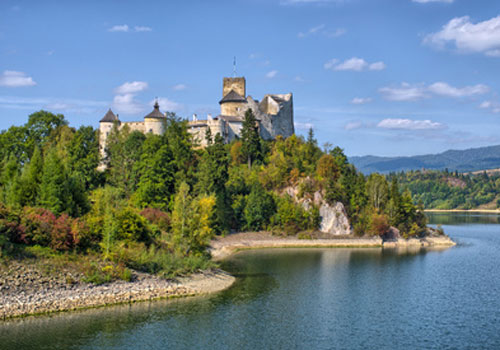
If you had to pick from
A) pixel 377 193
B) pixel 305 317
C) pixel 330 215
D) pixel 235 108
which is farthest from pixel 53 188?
pixel 377 193

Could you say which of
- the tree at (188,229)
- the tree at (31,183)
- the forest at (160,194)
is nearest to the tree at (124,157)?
the forest at (160,194)

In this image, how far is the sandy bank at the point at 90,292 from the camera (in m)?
31.0

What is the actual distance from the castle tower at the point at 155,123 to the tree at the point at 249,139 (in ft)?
39.1

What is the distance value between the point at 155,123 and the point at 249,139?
45.8 feet

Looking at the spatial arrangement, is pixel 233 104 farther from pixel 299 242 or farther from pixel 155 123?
pixel 299 242

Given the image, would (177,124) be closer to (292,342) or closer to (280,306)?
(280,306)

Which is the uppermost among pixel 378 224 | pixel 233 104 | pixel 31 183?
pixel 233 104

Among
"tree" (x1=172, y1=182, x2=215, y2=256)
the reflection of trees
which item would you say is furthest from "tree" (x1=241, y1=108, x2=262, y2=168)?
the reflection of trees

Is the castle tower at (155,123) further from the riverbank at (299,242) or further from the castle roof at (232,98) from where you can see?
the riverbank at (299,242)

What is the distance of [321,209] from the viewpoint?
72562mm

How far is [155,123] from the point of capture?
7619 centimetres

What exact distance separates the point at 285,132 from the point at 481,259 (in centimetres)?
3770

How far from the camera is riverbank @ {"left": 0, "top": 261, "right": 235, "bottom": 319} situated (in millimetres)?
31125

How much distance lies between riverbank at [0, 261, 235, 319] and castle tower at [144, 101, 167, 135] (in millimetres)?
40165
